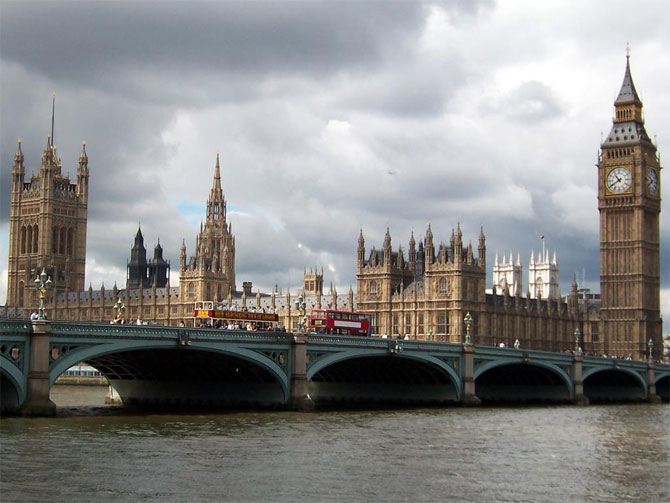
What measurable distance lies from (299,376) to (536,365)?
28.2 meters

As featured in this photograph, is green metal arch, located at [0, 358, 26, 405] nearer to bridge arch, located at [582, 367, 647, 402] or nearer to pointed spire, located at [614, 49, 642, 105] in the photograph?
bridge arch, located at [582, 367, 647, 402]

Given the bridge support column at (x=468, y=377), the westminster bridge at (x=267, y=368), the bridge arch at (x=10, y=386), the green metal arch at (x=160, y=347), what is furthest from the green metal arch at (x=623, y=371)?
the bridge arch at (x=10, y=386)

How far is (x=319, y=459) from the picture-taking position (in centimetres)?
4519

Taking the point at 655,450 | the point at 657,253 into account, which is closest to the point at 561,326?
the point at 657,253

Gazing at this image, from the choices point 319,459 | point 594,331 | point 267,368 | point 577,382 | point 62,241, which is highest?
point 62,241

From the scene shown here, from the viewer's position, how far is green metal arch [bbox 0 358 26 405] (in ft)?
169

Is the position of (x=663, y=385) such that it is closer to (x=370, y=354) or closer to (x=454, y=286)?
(x=454, y=286)

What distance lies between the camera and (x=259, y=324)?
82875mm

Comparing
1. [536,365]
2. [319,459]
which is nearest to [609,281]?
[536,365]

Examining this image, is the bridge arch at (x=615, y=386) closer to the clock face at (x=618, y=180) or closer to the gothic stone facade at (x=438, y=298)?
the gothic stone facade at (x=438, y=298)

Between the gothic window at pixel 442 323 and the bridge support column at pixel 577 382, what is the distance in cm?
3023

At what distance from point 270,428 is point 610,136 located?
331 ft

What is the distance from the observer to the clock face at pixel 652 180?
146 metres

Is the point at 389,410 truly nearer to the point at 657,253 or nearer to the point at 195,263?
the point at 657,253
